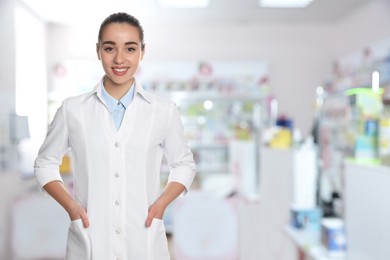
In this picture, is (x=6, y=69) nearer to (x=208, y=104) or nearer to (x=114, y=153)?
(x=114, y=153)

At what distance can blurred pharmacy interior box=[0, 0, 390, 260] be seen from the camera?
1.41m

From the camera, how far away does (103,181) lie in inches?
28.0

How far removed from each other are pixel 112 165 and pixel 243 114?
460 centimetres

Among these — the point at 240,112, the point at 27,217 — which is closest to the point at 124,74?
the point at 27,217

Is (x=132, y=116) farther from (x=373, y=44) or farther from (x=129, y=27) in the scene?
(x=373, y=44)

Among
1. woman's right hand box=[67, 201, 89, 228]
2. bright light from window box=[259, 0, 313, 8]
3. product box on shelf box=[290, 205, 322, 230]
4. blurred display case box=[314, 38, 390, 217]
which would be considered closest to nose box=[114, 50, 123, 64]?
woman's right hand box=[67, 201, 89, 228]

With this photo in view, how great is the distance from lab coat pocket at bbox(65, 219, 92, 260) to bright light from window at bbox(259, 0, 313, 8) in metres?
4.09

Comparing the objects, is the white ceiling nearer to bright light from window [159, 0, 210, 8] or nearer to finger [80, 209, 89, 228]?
bright light from window [159, 0, 210, 8]

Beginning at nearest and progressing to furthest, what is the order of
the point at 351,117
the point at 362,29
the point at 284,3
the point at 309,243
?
the point at 351,117 → the point at 309,243 → the point at 284,3 → the point at 362,29

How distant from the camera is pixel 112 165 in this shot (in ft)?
2.32

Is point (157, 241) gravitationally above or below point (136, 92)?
below

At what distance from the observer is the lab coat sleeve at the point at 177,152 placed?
75 centimetres

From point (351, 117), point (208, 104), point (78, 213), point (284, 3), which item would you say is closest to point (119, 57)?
point (78, 213)

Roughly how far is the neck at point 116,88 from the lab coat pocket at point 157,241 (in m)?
0.21
